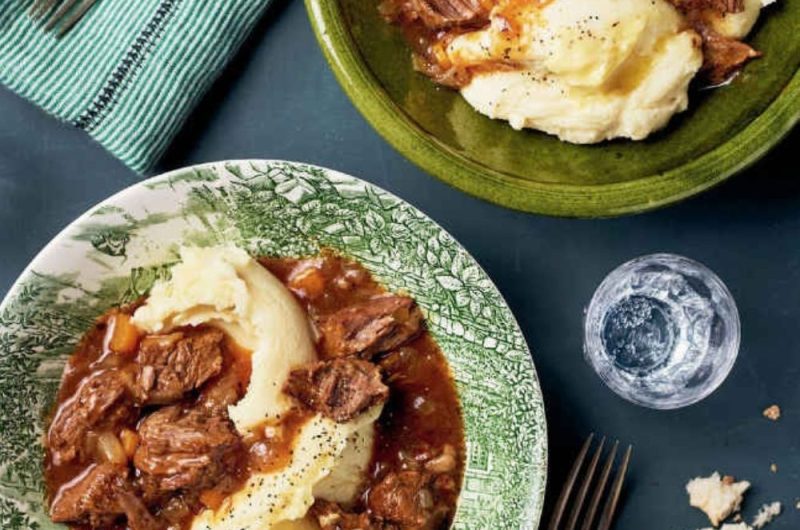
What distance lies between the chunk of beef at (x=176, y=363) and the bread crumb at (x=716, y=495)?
1790 mm

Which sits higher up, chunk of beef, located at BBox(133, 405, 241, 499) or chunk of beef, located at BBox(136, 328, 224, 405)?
chunk of beef, located at BBox(136, 328, 224, 405)

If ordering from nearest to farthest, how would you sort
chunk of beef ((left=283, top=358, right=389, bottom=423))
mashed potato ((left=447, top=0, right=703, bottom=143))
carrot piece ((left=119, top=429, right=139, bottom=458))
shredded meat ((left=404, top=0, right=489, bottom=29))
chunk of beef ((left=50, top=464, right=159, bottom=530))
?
mashed potato ((left=447, top=0, right=703, bottom=143))
shredded meat ((left=404, top=0, right=489, bottom=29))
chunk of beef ((left=283, top=358, right=389, bottom=423))
chunk of beef ((left=50, top=464, right=159, bottom=530))
carrot piece ((left=119, top=429, right=139, bottom=458))

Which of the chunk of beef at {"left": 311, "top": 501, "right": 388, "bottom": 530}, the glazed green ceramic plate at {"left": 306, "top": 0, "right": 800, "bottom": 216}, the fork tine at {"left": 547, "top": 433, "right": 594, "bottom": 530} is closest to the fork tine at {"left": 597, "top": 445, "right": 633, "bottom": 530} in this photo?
the fork tine at {"left": 547, "top": 433, "right": 594, "bottom": 530}

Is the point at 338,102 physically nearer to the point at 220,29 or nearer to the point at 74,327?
the point at 220,29

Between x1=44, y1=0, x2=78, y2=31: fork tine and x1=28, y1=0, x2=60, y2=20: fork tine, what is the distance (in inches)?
1.0

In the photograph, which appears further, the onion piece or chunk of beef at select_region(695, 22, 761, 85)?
the onion piece

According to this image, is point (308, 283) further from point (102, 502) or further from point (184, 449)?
point (102, 502)

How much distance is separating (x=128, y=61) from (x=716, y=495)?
8.68 ft

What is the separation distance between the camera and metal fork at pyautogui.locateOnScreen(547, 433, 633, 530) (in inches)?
160

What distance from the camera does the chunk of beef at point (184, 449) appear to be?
3811mm

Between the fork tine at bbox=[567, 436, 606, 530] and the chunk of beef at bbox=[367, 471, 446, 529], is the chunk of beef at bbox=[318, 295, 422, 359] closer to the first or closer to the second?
the chunk of beef at bbox=[367, 471, 446, 529]

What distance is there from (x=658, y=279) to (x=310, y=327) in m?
1.32

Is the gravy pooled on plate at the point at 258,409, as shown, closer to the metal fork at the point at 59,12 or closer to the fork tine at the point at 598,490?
the fork tine at the point at 598,490

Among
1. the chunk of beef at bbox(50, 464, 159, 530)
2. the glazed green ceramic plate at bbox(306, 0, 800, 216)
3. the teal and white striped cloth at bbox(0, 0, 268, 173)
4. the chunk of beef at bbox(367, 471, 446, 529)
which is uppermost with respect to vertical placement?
the glazed green ceramic plate at bbox(306, 0, 800, 216)
